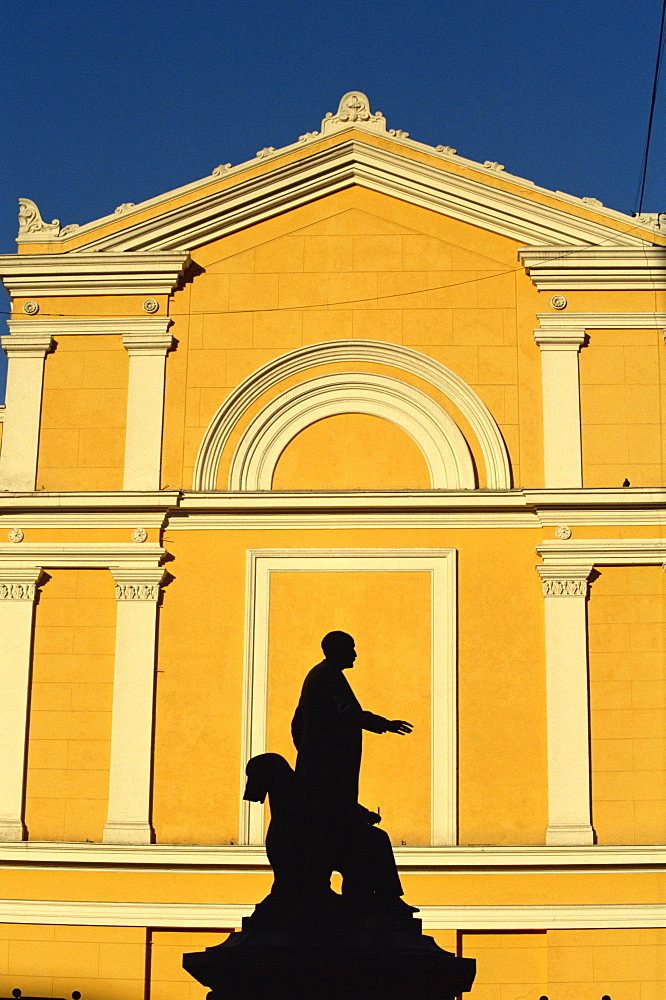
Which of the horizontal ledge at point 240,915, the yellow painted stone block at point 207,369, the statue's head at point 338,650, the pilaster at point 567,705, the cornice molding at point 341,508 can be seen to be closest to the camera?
the statue's head at point 338,650

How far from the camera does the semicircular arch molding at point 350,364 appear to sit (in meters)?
18.3

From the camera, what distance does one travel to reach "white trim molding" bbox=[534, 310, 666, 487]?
59.3 feet

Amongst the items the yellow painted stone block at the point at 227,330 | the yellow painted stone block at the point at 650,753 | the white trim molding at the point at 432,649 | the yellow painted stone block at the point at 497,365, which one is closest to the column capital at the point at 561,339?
the yellow painted stone block at the point at 497,365

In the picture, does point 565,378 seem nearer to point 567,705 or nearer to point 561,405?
point 561,405

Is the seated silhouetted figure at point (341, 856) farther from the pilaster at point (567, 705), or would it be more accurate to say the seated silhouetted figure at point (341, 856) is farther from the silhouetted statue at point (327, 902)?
the pilaster at point (567, 705)

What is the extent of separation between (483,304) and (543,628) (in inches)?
153

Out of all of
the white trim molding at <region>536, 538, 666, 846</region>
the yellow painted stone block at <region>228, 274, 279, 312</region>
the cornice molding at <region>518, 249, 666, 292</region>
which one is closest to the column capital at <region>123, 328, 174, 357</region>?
the yellow painted stone block at <region>228, 274, 279, 312</region>

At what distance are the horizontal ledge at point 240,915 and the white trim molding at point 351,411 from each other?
4.68 m

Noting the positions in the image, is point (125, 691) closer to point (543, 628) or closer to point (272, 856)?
point (543, 628)

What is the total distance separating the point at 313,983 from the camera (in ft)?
31.8

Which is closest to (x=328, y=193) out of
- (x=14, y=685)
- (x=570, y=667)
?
(x=570, y=667)

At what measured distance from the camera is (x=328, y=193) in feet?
63.1

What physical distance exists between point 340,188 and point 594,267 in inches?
126

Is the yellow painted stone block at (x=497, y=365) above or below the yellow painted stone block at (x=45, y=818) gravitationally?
above
